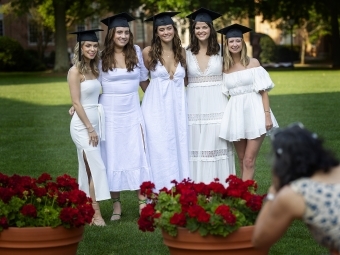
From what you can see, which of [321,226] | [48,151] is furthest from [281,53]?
[321,226]

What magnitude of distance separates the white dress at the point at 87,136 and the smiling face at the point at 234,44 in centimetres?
142

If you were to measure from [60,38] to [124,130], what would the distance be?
147 ft

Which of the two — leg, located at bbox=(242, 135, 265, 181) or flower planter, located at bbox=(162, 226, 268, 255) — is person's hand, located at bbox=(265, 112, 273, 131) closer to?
leg, located at bbox=(242, 135, 265, 181)

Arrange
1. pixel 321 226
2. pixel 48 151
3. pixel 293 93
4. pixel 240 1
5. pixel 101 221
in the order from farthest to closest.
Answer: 1. pixel 240 1
2. pixel 293 93
3. pixel 48 151
4. pixel 101 221
5. pixel 321 226

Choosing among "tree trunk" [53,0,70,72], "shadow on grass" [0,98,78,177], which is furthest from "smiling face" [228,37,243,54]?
"tree trunk" [53,0,70,72]

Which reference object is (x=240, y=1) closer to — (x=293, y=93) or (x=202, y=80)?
(x=293, y=93)

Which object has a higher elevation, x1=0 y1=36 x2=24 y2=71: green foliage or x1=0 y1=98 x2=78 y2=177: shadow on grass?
x1=0 y1=36 x2=24 y2=71: green foliage

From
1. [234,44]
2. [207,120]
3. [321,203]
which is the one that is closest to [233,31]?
[234,44]

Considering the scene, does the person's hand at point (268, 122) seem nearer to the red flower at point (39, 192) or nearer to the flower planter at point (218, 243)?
the red flower at point (39, 192)

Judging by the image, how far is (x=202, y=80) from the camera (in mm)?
9703

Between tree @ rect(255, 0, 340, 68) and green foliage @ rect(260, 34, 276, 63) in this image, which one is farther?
green foliage @ rect(260, 34, 276, 63)

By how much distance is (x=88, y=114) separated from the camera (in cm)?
937

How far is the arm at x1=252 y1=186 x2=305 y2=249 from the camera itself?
4.16 m

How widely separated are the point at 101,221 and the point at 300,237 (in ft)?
6.78
